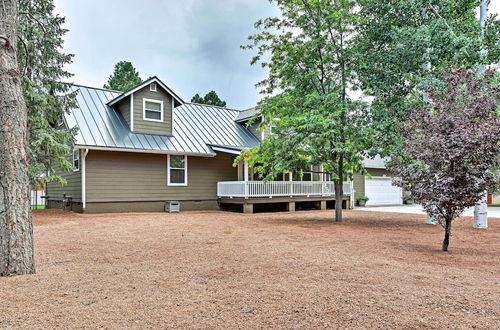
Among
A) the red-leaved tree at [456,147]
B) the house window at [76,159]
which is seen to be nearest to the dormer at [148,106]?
the house window at [76,159]

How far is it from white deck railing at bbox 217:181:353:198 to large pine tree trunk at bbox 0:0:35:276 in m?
10.6

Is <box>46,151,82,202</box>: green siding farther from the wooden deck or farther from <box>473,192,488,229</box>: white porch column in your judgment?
<box>473,192,488,229</box>: white porch column

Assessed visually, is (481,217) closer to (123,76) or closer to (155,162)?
(155,162)

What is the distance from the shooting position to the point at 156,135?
1574 centimetres

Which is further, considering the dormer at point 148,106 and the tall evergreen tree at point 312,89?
the dormer at point 148,106

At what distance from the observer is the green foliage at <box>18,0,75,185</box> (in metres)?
11.0

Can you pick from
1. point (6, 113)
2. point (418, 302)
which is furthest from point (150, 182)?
point (418, 302)

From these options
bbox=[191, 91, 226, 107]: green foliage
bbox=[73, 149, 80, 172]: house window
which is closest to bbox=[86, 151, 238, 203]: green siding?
bbox=[73, 149, 80, 172]: house window

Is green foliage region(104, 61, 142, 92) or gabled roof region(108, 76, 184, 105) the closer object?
gabled roof region(108, 76, 184, 105)

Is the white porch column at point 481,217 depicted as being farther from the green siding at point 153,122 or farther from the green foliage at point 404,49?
the green siding at point 153,122

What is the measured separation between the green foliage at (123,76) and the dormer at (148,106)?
19.0 meters

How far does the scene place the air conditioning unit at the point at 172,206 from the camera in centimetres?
1518

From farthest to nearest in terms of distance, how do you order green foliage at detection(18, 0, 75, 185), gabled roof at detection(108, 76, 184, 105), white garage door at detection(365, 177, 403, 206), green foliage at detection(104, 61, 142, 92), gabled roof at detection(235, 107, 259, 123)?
green foliage at detection(104, 61, 142, 92)
white garage door at detection(365, 177, 403, 206)
gabled roof at detection(235, 107, 259, 123)
gabled roof at detection(108, 76, 184, 105)
green foliage at detection(18, 0, 75, 185)

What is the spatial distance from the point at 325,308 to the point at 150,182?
42.1ft
